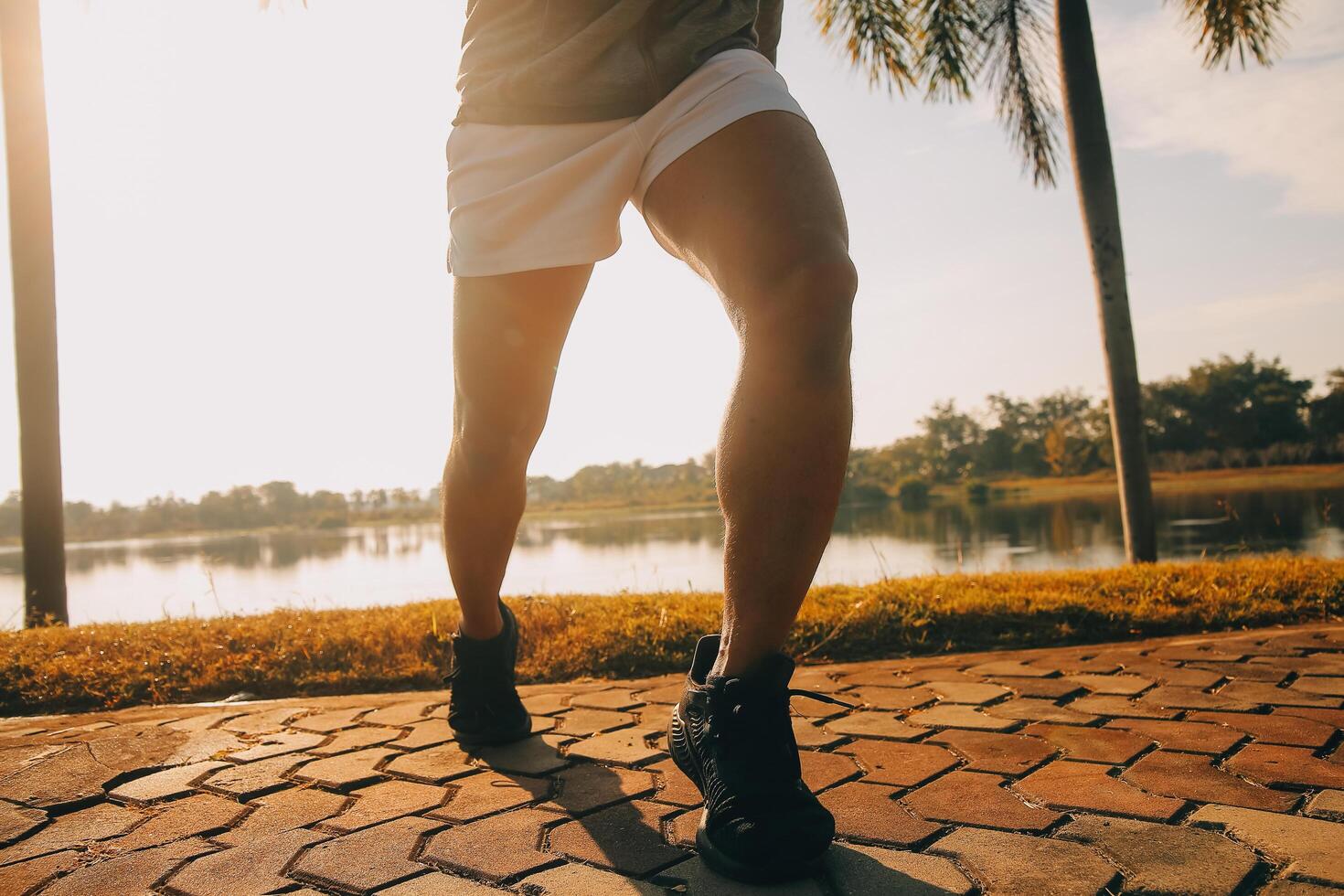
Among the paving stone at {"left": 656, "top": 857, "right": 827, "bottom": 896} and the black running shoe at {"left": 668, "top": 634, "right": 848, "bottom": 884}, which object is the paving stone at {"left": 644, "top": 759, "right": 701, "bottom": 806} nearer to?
the black running shoe at {"left": 668, "top": 634, "right": 848, "bottom": 884}

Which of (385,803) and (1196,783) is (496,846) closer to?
(385,803)

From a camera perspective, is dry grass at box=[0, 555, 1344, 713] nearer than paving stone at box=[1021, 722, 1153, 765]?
No

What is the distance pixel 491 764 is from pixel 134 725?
980 mm

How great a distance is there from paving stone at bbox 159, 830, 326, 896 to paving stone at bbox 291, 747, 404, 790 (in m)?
0.26

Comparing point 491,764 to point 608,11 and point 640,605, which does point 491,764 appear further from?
point 640,605

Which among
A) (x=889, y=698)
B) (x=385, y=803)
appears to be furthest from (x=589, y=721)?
(x=889, y=698)

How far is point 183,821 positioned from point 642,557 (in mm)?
12557

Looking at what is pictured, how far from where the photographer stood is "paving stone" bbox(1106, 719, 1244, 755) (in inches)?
63.0

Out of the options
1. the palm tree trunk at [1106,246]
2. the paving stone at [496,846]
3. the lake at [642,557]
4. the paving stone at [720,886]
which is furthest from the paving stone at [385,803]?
the palm tree trunk at [1106,246]

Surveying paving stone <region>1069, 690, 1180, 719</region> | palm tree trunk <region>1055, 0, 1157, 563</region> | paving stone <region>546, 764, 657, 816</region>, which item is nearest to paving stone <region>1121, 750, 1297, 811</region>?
paving stone <region>1069, 690, 1180, 719</region>

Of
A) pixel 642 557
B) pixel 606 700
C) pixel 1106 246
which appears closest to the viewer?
pixel 606 700

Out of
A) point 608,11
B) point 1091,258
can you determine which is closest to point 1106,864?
point 608,11

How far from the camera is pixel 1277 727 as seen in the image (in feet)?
5.56

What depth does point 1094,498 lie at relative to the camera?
30.1m
